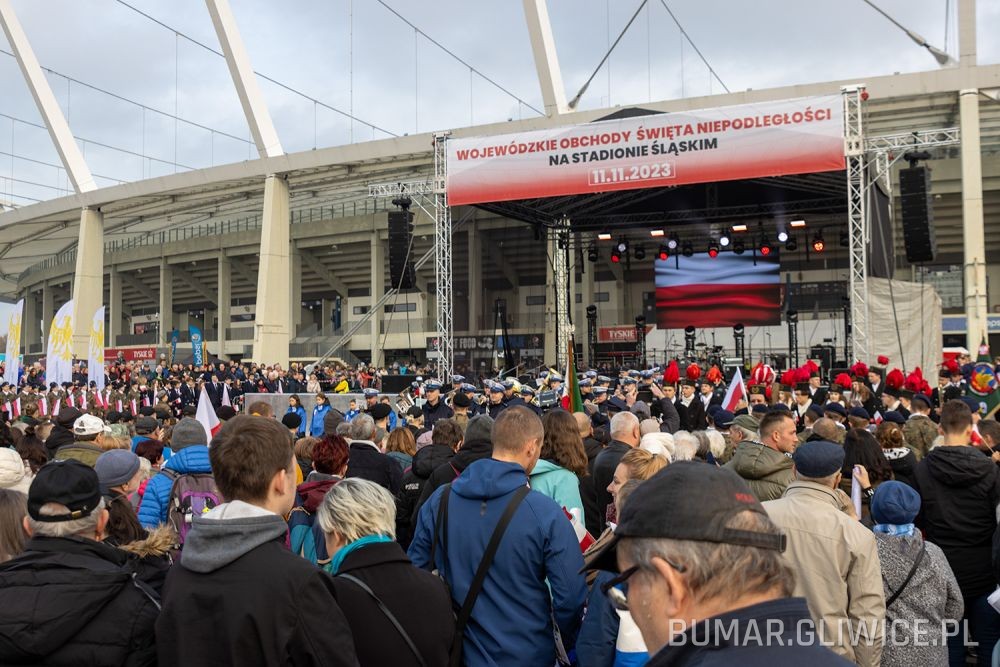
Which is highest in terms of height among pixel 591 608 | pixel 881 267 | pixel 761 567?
pixel 881 267

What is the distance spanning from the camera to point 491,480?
120 inches

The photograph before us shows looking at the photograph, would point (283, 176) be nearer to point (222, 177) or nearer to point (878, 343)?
point (222, 177)

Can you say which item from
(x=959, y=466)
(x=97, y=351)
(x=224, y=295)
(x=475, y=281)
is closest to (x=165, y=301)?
(x=224, y=295)

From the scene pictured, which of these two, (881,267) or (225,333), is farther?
(225,333)

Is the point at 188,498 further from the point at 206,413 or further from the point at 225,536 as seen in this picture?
the point at 206,413

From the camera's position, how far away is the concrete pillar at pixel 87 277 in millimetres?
32312

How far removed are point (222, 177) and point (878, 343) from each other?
75.1 feet

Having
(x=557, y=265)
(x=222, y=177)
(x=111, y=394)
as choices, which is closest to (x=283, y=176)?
(x=222, y=177)

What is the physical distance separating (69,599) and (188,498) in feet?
6.26

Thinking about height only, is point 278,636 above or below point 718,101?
below

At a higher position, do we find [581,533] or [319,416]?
[581,533]

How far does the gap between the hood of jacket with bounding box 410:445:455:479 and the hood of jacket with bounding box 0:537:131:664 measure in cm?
256

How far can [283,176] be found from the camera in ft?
91.8

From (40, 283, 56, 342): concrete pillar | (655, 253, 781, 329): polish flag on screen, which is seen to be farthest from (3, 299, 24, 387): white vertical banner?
(40, 283, 56, 342): concrete pillar
